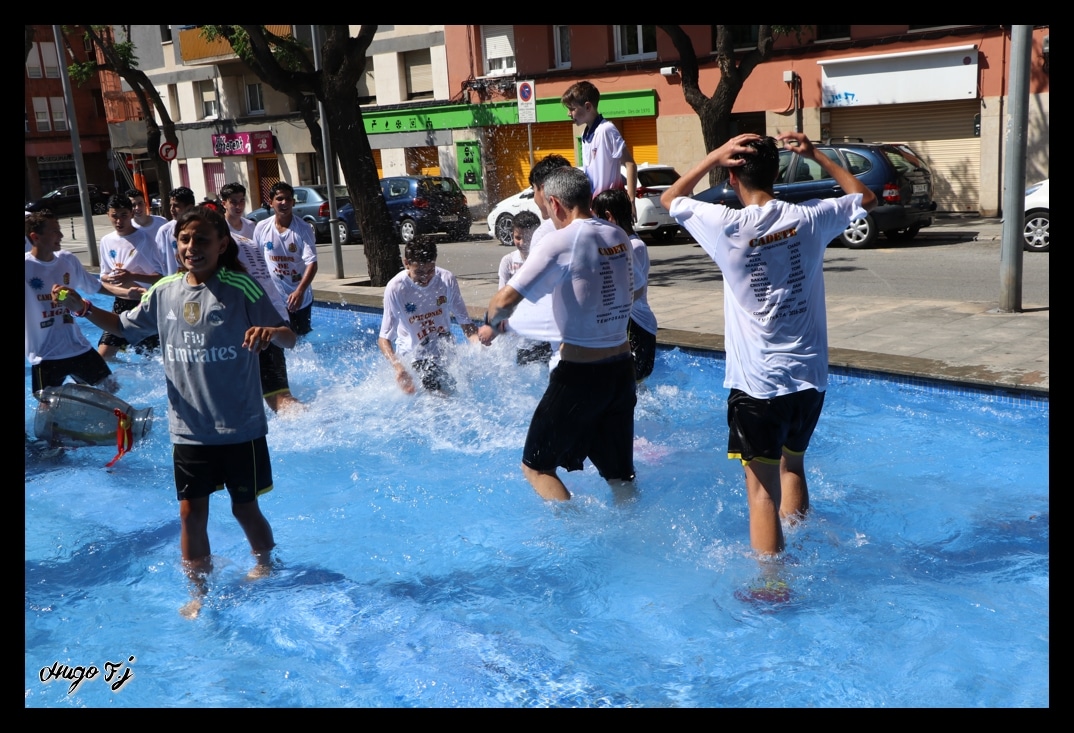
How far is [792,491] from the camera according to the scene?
4.71m

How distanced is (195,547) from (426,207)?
1872 centimetres

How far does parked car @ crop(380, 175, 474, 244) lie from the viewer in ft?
74.4

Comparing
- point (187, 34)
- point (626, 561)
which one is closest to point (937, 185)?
point (626, 561)

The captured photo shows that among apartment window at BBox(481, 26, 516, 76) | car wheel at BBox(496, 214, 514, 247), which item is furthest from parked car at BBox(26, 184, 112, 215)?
car wheel at BBox(496, 214, 514, 247)

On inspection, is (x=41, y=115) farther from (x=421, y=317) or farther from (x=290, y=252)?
(x=421, y=317)

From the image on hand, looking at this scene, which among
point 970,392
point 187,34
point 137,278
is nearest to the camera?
point 137,278

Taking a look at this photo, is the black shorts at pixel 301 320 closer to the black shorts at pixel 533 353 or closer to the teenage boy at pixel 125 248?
the teenage boy at pixel 125 248

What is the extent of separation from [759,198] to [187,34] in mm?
36712

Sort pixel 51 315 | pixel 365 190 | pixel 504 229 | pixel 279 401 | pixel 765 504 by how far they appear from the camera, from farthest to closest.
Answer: pixel 504 229 → pixel 365 190 → pixel 279 401 → pixel 51 315 → pixel 765 504

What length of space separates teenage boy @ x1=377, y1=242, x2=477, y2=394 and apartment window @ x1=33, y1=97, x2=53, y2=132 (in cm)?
5442

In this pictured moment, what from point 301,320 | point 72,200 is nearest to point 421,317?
point 301,320

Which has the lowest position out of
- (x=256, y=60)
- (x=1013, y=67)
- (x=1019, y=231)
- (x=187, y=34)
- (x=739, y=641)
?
(x=739, y=641)

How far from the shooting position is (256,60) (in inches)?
535
